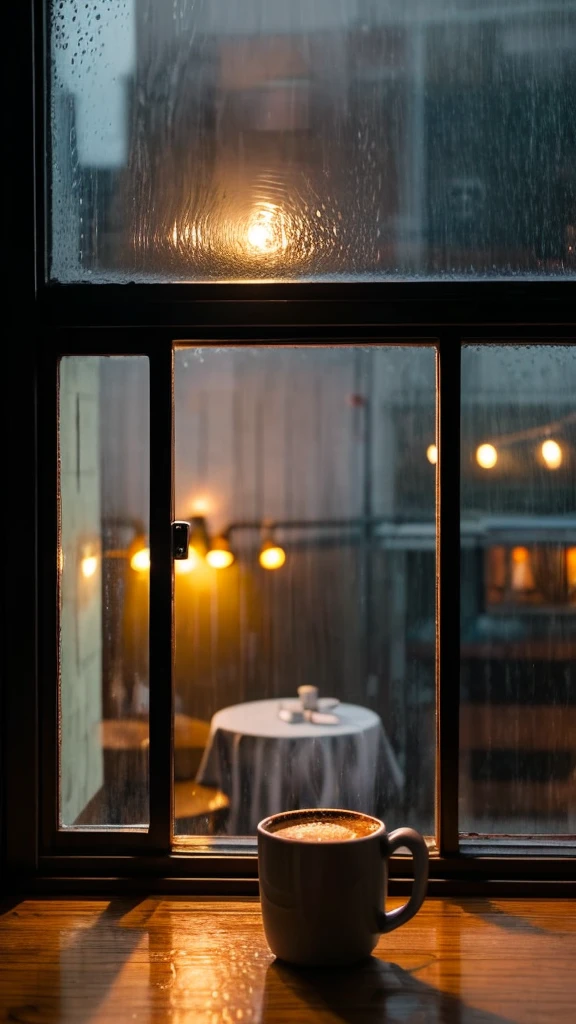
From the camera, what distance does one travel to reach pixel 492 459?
1305mm

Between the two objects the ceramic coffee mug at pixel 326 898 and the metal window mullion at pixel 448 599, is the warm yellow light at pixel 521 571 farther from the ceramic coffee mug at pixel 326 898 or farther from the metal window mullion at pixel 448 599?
the ceramic coffee mug at pixel 326 898

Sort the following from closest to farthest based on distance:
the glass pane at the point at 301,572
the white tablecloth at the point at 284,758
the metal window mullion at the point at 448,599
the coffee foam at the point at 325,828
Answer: the coffee foam at the point at 325,828
the metal window mullion at the point at 448,599
the white tablecloth at the point at 284,758
the glass pane at the point at 301,572

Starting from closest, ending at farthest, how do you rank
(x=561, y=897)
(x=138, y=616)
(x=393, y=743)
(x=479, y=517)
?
(x=561, y=897) → (x=138, y=616) → (x=479, y=517) → (x=393, y=743)

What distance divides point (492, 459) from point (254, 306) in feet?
1.42

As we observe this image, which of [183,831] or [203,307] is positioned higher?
[203,307]

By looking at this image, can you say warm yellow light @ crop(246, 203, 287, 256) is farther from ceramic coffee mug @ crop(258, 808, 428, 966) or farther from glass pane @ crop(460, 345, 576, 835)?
ceramic coffee mug @ crop(258, 808, 428, 966)

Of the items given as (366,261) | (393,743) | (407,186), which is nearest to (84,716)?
(366,261)

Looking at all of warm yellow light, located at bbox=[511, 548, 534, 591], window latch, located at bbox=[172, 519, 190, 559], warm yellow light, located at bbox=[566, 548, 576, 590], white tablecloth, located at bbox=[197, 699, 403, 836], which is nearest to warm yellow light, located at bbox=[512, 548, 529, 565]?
warm yellow light, located at bbox=[511, 548, 534, 591]

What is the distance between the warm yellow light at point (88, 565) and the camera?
128cm

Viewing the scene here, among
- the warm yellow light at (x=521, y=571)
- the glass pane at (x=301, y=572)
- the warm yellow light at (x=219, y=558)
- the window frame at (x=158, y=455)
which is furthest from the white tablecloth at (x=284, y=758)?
the window frame at (x=158, y=455)

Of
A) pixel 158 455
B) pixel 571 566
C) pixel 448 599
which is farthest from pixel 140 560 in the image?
pixel 571 566

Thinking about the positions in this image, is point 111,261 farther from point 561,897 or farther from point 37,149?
point 561,897

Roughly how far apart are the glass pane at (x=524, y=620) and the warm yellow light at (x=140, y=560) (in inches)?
17.7

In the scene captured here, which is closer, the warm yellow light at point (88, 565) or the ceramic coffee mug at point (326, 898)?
the ceramic coffee mug at point (326, 898)
